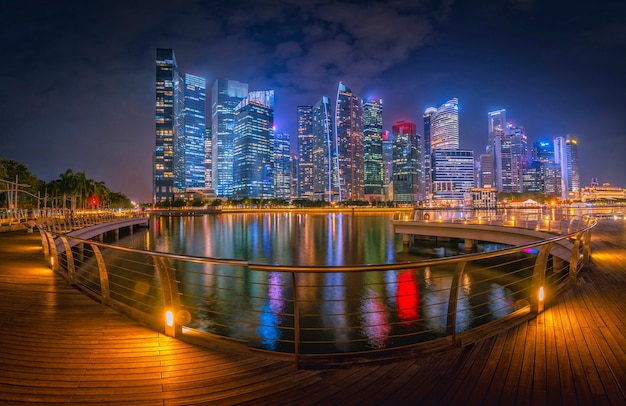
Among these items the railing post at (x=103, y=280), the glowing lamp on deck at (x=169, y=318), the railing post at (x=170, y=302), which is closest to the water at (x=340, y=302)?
the railing post at (x=170, y=302)

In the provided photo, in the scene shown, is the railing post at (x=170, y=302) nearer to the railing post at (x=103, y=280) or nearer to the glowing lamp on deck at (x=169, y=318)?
the glowing lamp on deck at (x=169, y=318)

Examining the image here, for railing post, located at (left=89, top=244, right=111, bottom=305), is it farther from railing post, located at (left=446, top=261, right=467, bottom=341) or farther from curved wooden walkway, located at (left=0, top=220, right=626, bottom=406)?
railing post, located at (left=446, top=261, right=467, bottom=341)

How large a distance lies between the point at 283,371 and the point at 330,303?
10716mm

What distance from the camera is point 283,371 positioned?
12.0 feet

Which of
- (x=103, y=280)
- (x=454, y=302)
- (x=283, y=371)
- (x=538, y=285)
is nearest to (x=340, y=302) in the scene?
(x=538, y=285)

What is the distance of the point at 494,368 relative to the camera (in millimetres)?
3684

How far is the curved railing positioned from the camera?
13.4 ft

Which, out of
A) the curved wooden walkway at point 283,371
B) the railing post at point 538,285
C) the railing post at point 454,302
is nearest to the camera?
the curved wooden walkway at point 283,371

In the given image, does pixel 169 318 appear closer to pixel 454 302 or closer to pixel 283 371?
pixel 283 371

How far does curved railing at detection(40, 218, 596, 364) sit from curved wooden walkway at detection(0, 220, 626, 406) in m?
0.29

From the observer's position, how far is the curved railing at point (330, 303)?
4078 mm

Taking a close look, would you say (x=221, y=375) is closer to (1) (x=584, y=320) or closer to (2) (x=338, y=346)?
(1) (x=584, y=320)

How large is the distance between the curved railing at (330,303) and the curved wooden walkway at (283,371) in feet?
0.95

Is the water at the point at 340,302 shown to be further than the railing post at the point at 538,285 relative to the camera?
Yes
